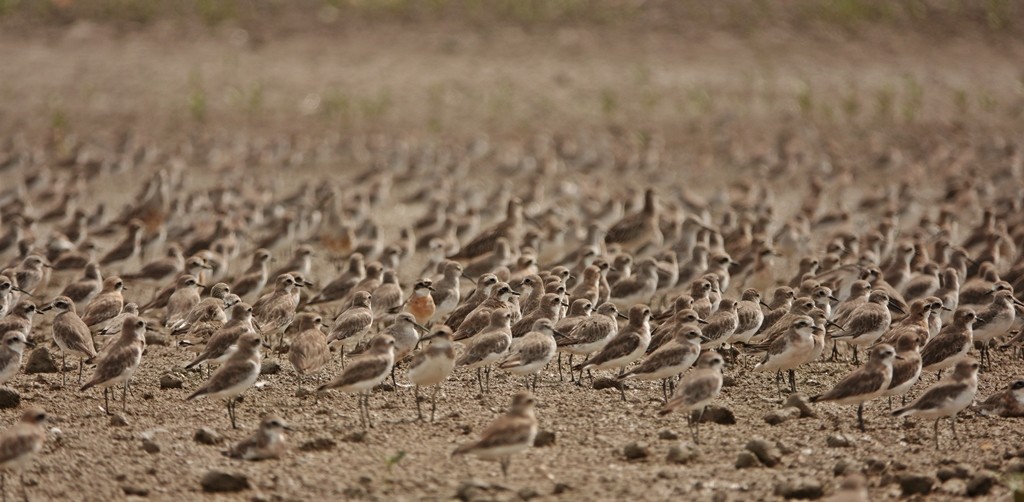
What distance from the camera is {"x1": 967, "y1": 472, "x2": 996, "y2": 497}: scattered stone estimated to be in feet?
34.4

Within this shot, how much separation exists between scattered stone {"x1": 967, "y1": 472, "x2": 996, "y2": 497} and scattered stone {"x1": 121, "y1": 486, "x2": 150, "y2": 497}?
6.75m

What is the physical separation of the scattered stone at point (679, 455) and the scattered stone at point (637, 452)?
20 centimetres

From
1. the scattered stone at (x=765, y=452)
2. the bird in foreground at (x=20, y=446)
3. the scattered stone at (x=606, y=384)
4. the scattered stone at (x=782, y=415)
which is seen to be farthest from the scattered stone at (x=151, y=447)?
the scattered stone at (x=782, y=415)

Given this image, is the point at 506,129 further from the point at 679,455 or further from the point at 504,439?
the point at 504,439

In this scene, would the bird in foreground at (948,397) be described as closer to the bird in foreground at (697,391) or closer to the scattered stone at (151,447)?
the bird in foreground at (697,391)

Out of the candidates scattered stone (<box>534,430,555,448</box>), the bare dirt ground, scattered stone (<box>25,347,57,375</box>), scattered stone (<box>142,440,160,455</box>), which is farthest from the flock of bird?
scattered stone (<box>534,430,555,448</box>)

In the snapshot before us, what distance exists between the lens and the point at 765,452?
37.1 feet

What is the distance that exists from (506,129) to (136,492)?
28.4 metres

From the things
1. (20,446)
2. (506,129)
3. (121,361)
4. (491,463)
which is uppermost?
(20,446)

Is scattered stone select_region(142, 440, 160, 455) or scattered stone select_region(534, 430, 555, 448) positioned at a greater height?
scattered stone select_region(142, 440, 160, 455)

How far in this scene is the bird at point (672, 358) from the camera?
12.9 meters

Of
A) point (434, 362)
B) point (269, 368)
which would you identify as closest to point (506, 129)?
point (269, 368)

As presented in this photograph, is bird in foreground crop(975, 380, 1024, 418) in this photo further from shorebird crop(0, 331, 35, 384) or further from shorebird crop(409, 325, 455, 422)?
shorebird crop(0, 331, 35, 384)

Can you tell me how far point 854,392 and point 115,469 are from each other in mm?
6768
